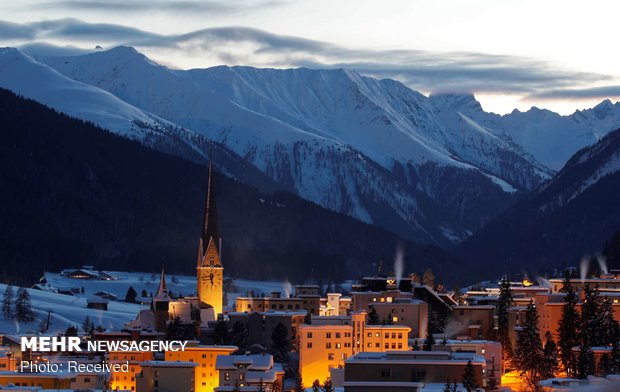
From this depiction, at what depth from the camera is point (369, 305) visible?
16588cm

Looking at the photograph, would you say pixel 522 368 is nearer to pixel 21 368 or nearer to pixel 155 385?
pixel 155 385

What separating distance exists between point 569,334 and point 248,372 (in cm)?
2407

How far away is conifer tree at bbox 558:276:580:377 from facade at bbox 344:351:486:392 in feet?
41.3

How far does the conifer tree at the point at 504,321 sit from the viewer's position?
150m

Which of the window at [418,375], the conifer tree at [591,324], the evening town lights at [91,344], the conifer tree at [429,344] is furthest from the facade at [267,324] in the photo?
the window at [418,375]

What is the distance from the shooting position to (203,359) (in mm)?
147250

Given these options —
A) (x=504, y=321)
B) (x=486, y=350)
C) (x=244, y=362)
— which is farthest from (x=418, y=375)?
(x=504, y=321)

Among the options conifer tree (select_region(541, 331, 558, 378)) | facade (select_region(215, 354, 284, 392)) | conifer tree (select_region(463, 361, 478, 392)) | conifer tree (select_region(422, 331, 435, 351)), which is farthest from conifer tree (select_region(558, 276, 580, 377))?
facade (select_region(215, 354, 284, 392))

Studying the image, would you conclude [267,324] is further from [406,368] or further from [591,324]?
[406,368]

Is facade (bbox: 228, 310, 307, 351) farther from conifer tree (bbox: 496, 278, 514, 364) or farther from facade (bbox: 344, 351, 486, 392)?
facade (bbox: 344, 351, 486, 392)

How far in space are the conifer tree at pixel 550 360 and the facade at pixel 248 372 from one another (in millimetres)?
18750

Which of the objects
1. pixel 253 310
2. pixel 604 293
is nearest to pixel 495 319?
pixel 604 293

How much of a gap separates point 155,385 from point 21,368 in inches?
484

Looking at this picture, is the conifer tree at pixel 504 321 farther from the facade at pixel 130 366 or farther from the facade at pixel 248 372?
the facade at pixel 130 366
